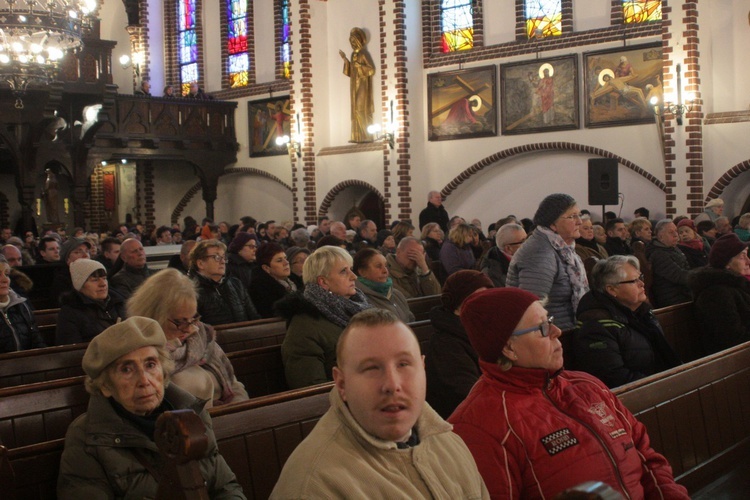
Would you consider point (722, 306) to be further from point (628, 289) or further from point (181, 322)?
point (181, 322)

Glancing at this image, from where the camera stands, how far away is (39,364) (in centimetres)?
509

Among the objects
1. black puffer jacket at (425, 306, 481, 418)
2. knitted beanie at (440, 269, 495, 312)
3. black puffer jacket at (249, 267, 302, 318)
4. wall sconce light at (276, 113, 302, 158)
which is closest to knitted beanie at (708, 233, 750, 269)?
knitted beanie at (440, 269, 495, 312)

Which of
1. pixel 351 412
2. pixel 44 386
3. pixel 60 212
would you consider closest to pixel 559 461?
pixel 351 412

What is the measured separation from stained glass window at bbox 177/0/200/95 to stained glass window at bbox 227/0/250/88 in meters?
1.21

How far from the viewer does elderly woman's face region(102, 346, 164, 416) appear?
10.0 ft

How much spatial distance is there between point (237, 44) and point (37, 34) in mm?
12349

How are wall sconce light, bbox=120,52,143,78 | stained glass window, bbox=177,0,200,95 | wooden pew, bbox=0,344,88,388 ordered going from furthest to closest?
wall sconce light, bbox=120,52,143,78 → stained glass window, bbox=177,0,200,95 → wooden pew, bbox=0,344,88,388

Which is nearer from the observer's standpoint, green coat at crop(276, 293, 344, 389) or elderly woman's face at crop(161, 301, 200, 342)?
elderly woman's face at crop(161, 301, 200, 342)

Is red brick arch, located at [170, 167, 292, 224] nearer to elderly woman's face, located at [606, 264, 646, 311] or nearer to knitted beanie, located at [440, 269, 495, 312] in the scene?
elderly woman's face, located at [606, 264, 646, 311]

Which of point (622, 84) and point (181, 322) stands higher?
point (622, 84)

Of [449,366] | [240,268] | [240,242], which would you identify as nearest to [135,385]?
[449,366]

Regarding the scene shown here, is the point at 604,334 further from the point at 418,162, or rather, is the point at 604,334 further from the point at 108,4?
the point at 108,4

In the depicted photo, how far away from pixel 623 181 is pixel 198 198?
12.0 m

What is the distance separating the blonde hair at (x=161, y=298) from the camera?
13.1ft
